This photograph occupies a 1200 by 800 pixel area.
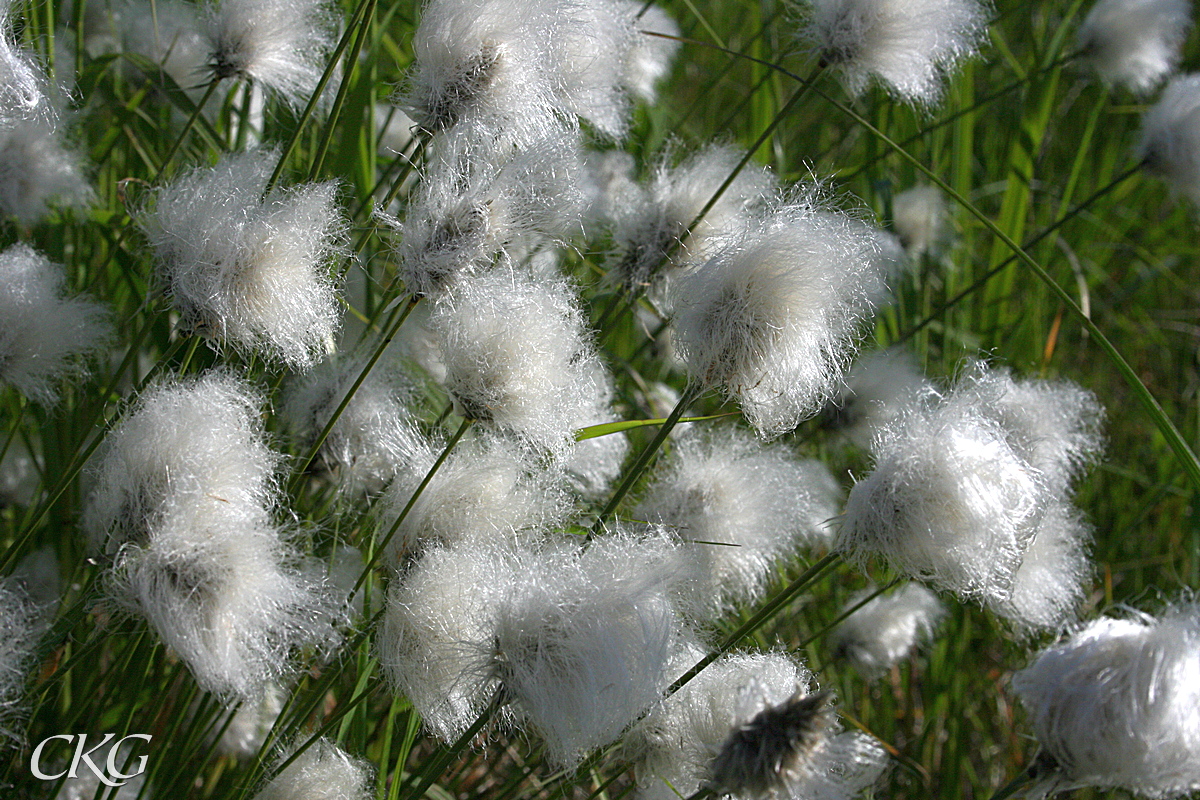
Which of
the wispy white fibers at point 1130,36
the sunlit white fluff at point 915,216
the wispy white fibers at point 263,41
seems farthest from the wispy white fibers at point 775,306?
the wispy white fibers at point 1130,36

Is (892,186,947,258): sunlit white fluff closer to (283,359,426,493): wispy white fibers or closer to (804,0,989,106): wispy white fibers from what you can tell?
(804,0,989,106): wispy white fibers

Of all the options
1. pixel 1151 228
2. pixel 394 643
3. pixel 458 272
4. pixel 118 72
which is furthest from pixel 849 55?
pixel 1151 228

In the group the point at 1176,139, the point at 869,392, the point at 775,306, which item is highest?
the point at 1176,139

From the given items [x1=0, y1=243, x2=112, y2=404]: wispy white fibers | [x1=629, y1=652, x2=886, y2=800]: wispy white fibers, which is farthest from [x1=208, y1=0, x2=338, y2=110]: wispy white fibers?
[x1=629, y1=652, x2=886, y2=800]: wispy white fibers

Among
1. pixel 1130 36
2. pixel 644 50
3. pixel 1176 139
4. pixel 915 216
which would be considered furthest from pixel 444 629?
pixel 1130 36

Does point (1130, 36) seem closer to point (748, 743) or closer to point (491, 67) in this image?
point (491, 67)

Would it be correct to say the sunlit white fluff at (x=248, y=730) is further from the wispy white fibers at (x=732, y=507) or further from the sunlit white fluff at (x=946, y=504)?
the sunlit white fluff at (x=946, y=504)

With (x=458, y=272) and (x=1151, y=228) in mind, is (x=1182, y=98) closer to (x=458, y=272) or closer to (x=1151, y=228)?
(x=1151, y=228)
